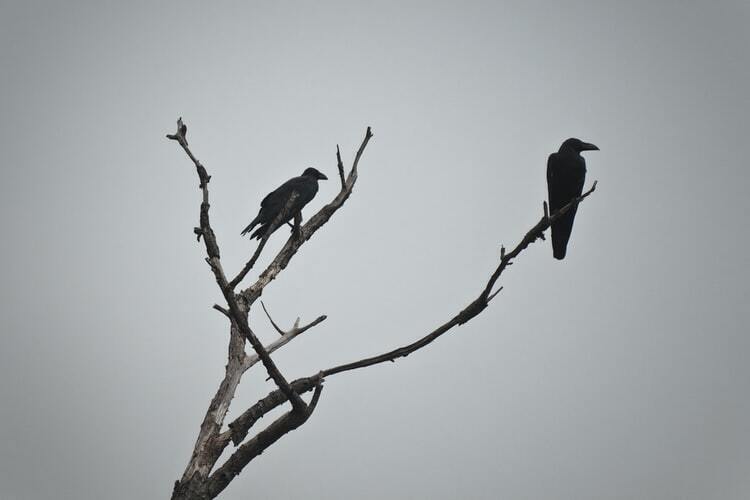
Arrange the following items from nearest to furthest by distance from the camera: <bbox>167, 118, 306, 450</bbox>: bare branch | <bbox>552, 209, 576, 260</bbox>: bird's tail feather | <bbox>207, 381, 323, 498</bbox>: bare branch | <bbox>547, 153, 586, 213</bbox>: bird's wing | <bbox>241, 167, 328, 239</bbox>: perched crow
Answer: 1. <bbox>167, 118, 306, 450</bbox>: bare branch
2. <bbox>207, 381, 323, 498</bbox>: bare branch
3. <bbox>241, 167, 328, 239</bbox>: perched crow
4. <bbox>552, 209, 576, 260</bbox>: bird's tail feather
5. <bbox>547, 153, 586, 213</bbox>: bird's wing

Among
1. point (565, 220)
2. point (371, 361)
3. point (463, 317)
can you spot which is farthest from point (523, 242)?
point (565, 220)

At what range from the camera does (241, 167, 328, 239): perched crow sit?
6.47m

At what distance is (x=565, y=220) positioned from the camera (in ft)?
23.7

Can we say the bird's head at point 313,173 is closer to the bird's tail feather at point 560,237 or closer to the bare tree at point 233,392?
the bird's tail feather at point 560,237

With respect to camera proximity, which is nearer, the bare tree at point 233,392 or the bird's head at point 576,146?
the bare tree at point 233,392

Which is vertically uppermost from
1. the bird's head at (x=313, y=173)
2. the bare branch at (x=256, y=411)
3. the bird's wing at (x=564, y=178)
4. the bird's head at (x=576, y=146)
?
the bird's head at (x=313, y=173)

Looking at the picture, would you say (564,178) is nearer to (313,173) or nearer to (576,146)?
(576,146)

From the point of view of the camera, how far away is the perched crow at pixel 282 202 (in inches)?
255

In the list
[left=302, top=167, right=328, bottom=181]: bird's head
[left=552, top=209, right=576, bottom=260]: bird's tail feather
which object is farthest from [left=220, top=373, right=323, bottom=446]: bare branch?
[left=302, top=167, right=328, bottom=181]: bird's head

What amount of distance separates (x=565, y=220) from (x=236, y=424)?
471 centimetres

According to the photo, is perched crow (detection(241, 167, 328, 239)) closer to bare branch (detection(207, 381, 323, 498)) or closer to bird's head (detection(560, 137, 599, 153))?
bare branch (detection(207, 381, 323, 498))

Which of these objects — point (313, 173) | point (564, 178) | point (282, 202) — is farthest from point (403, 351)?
point (313, 173)

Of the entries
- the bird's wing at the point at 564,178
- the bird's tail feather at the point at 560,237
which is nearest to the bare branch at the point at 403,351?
the bird's tail feather at the point at 560,237

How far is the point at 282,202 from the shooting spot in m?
7.16
